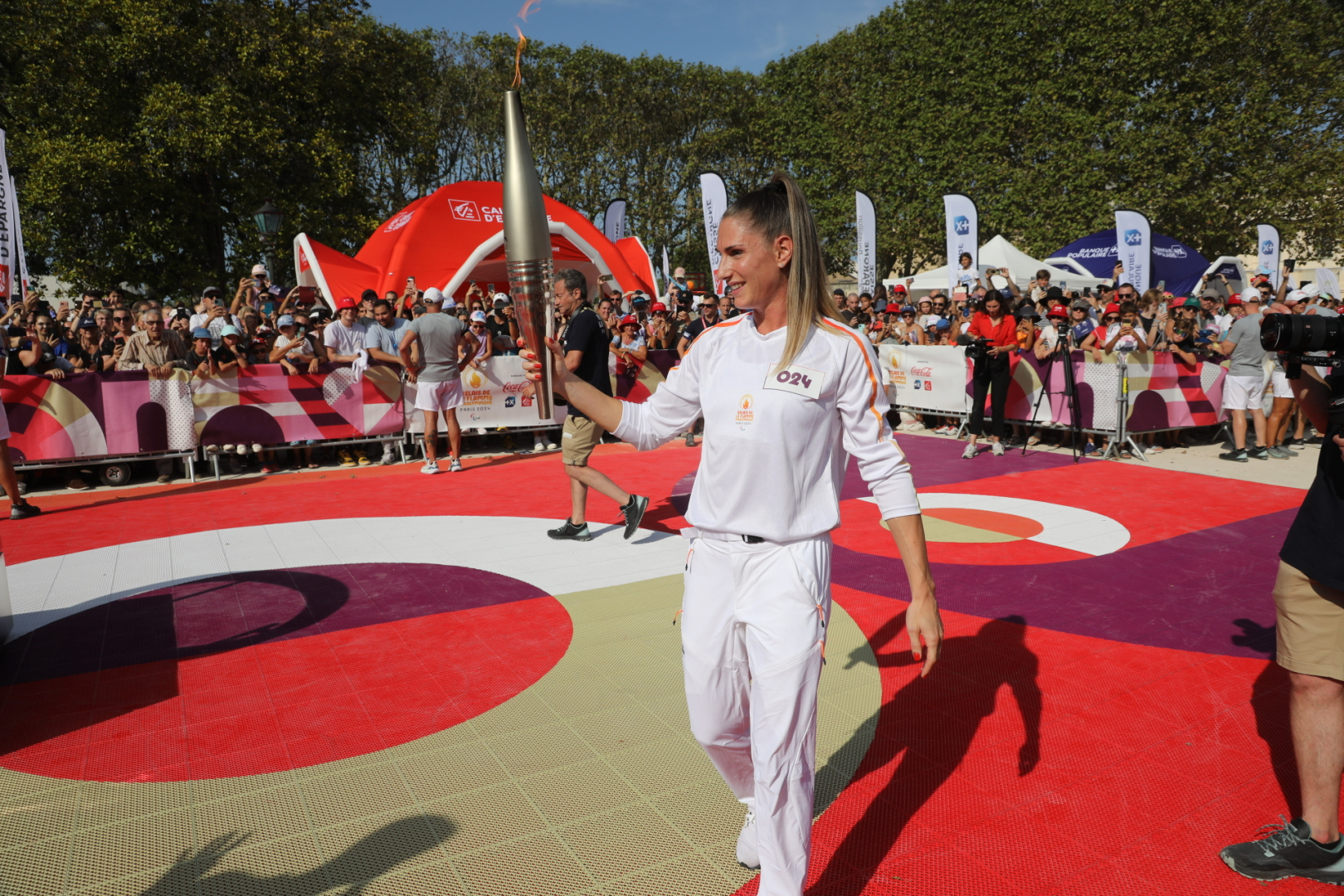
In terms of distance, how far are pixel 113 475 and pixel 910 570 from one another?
1094 centimetres

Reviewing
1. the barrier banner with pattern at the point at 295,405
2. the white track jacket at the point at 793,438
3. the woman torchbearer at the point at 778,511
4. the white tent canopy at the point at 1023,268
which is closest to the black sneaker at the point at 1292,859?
the woman torchbearer at the point at 778,511

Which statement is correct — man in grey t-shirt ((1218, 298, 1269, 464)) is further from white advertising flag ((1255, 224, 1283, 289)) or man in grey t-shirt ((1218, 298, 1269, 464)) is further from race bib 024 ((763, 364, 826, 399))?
white advertising flag ((1255, 224, 1283, 289))

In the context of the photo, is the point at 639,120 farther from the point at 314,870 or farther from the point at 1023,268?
the point at 314,870

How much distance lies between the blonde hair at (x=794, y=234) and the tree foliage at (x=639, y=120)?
25009mm

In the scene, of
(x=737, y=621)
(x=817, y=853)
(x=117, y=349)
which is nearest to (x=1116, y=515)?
(x=817, y=853)

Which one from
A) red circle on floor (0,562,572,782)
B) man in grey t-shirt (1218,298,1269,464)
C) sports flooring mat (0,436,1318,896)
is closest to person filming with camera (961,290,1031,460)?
man in grey t-shirt (1218,298,1269,464)

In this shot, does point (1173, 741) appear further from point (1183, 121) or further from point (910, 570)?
point (1183, 121)

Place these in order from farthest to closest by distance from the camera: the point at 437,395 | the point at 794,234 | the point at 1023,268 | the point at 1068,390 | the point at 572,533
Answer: the point at 1023,268, the point at 1068,390, the point at 437,395, the point at 572,533, the point at 794,234

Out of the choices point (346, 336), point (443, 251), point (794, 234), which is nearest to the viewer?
point (794, 234)

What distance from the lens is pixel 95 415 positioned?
9.95 meters

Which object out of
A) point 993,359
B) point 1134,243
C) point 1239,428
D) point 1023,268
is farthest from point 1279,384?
point 1023,268

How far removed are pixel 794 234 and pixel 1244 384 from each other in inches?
443

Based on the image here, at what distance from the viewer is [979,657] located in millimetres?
4457

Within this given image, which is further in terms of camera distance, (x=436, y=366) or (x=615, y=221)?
(x=615, y=221)
